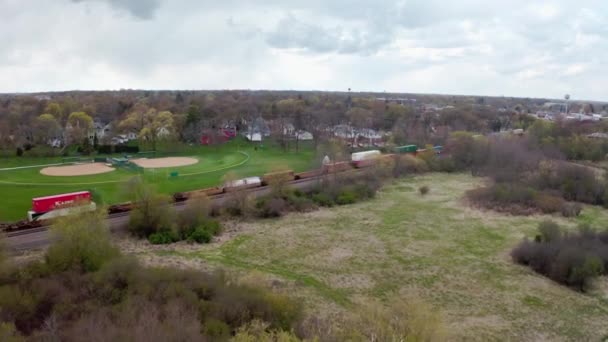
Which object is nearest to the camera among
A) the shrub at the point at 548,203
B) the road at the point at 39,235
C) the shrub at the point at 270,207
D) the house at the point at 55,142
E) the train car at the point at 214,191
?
the road at the point at 39,235

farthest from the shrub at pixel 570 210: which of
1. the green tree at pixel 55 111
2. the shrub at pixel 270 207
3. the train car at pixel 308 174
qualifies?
the green tree at pixel 55 111

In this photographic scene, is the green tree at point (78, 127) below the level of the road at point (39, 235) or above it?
above

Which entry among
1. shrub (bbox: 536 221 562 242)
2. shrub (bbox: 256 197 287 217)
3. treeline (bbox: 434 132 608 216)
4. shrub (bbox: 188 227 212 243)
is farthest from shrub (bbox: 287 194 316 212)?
shrub (bbox: 536 221 562 242)

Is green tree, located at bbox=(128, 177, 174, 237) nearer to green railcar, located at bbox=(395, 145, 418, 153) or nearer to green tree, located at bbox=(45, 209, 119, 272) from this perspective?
green tree, located at bbox=(45, 209, 119, 272)

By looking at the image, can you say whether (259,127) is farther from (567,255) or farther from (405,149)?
(567,255)

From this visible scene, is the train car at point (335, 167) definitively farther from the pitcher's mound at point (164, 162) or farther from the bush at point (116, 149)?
the bush at point (116, 149)

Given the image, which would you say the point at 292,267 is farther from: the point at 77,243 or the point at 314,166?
the point at 314,166

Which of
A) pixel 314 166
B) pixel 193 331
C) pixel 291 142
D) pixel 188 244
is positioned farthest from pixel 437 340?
pixel 291 142
